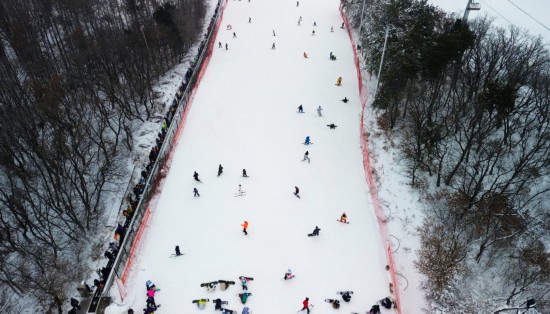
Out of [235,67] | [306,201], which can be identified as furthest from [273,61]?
[306,201]

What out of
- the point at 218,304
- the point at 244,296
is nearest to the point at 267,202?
the point at 244,296

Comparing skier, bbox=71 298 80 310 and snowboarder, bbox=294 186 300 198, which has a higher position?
snowboarder, bbox=294 186 300 198

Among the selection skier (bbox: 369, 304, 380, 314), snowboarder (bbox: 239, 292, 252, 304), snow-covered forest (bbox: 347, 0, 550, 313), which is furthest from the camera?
snow-covered forest (bbox: 347, 0, 550, 313)

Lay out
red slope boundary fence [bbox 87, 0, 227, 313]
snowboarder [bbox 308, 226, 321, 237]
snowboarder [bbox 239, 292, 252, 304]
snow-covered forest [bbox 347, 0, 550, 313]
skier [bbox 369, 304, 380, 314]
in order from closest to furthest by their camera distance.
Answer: skier [bbox 369, 304, 380, 314] < snowboarder [bbox 239, 292, 252, 304] < red slope boundary fence [bbox 87, 0, 227, 313] < snow-covered forest [bbox 347, 0, 550, 313] < snowboarder [bbox 308, 226, 321, 237]

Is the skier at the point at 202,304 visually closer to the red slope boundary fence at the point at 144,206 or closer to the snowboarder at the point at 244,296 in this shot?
the snowboarder at the point at 244,296

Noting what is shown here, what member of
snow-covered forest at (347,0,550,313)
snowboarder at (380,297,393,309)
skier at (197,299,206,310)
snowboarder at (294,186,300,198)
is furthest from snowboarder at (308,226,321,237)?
skier at (197,299,206,310)

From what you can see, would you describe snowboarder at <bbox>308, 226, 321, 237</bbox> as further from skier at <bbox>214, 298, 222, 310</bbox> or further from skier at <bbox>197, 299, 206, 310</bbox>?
skier at <bbox>197, 299, 206, 310</bbox>
